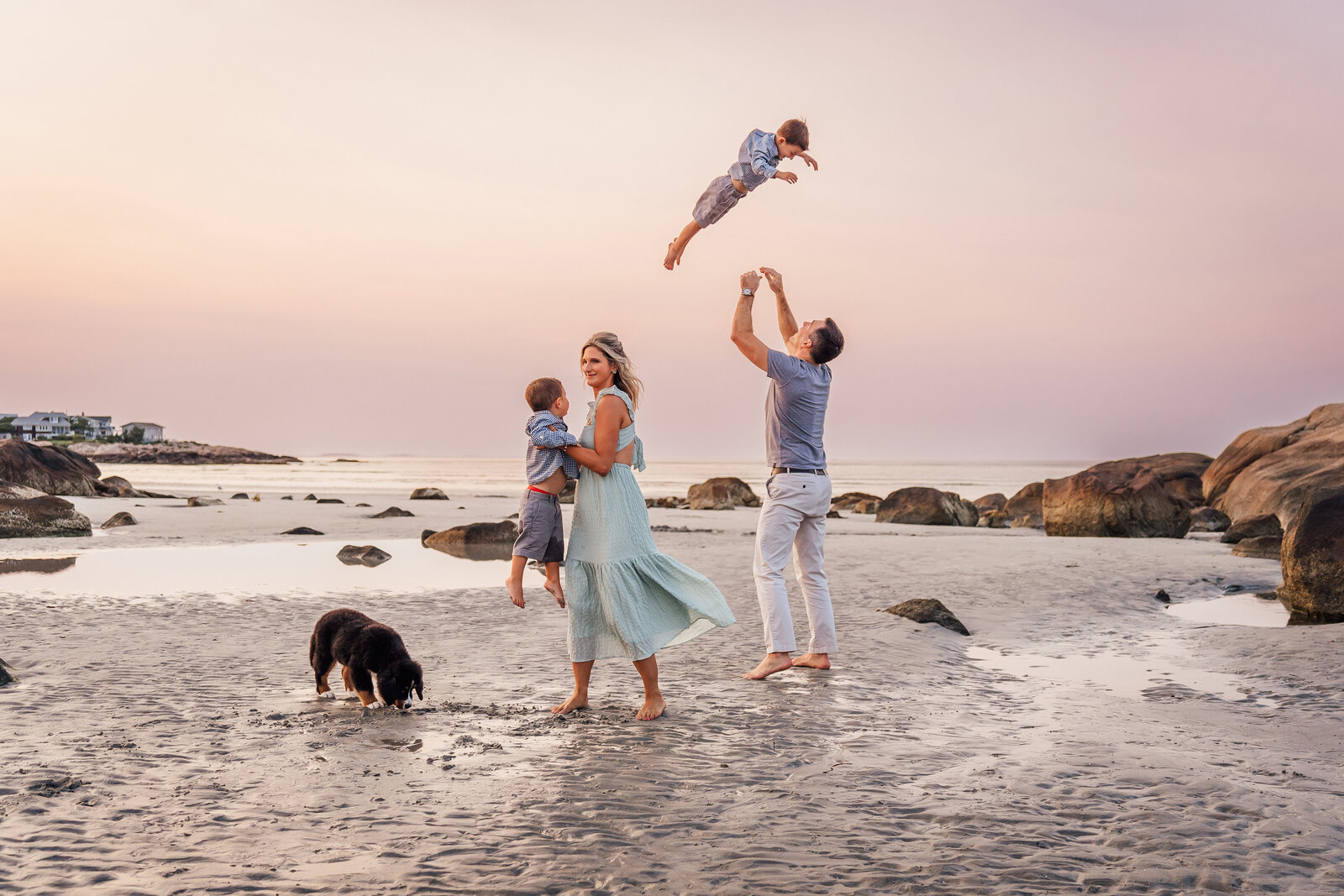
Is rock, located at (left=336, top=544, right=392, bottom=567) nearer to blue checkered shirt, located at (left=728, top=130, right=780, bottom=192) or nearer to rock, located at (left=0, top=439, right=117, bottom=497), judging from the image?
blue checkered shirt, located at (left=728, top=130, right=780, bottom=192)

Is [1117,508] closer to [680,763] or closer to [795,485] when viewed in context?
[795,485]

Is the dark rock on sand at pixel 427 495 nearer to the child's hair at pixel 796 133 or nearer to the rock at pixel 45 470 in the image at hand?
the rock at pixel 45 470

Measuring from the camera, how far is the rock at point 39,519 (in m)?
15.5

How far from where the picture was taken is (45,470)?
25094mm

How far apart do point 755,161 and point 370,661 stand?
153 inches

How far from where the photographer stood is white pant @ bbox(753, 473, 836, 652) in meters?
6.85

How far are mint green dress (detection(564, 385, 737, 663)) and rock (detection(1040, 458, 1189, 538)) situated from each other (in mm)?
15058

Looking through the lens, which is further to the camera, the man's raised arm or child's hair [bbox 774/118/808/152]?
the man's raised arm

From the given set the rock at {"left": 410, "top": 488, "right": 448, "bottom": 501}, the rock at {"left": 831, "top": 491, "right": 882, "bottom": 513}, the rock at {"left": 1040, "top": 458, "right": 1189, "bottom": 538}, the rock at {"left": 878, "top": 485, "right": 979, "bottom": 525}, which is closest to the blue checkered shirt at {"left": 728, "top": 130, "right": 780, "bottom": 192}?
the rock at {"left": 1040, "top": 458, "right": 1189, "bottom": 538}

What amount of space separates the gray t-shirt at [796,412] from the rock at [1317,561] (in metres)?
5.68

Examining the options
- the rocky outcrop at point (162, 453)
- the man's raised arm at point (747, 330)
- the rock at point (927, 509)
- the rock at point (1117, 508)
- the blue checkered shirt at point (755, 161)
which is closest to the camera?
the blue checkered shirt at point (755, 161)

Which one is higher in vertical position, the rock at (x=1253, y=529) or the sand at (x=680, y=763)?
the rock at (x=1253, y=529)

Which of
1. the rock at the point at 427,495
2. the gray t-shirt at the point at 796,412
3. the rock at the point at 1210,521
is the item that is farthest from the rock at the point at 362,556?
the rock at the point at 1210,521

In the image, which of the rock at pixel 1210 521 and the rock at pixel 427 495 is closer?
the rock at pixel 1210 521
